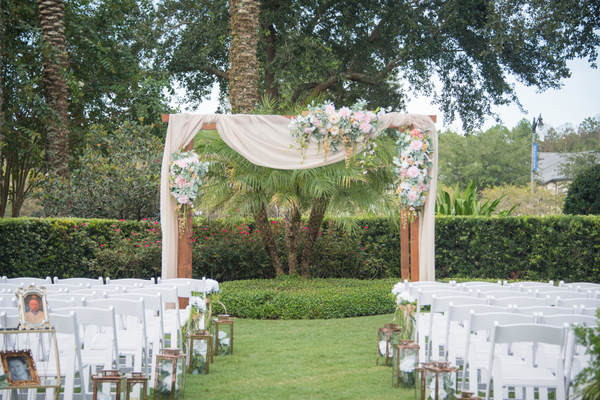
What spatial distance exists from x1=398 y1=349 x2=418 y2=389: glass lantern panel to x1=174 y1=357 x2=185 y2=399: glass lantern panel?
1772mm

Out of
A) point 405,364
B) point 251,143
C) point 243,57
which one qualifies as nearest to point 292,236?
point 251,143

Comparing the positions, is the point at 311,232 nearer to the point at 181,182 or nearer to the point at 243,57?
the point at 181,182

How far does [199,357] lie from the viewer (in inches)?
188

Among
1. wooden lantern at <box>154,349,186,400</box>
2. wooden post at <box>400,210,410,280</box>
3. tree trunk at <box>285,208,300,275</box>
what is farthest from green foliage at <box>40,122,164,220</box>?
wooden lantern at <box>154,349,186,400</box>

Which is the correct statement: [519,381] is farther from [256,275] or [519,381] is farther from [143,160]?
[143,160]

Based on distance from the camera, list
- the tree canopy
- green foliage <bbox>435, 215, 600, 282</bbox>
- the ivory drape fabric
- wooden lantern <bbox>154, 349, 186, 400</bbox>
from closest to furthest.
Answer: wooden lantern <bbox>154, 349, 186, 400</bbox>, the ivory drape fabric, green foliage <bbox>435, 215, 600, 282</bbox>, the tree canopy

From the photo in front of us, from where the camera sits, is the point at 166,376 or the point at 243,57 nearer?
the point at 166,376

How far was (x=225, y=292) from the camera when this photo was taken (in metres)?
8.33

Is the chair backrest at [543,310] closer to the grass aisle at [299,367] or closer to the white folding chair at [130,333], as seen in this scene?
the grass aisle at [299,367]

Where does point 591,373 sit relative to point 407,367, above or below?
above

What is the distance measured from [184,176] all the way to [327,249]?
186 inches

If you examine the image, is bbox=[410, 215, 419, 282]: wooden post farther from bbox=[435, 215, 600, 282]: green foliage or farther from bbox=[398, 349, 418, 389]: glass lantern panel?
bbox=[435, 215, 600, 282]: green foliage

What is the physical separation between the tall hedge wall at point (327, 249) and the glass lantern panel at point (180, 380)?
5.77m

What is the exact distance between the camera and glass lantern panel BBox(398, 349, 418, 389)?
4.26m
